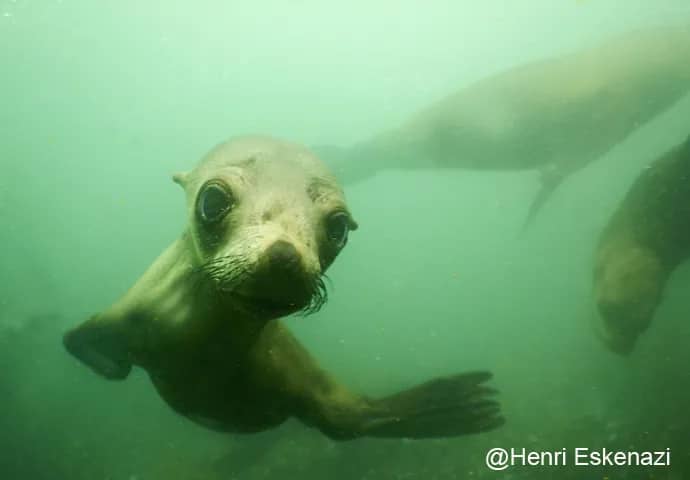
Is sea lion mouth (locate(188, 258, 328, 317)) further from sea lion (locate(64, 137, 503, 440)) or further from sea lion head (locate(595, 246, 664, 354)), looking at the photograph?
sea lion head (locate(595, 246, 664, 354))

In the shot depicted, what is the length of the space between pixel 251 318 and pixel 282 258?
790mm

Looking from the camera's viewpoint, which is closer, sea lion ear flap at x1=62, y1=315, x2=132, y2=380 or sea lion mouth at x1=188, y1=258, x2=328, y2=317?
sea lion mouth at x1=188, y1=258, x2=328, y2=317

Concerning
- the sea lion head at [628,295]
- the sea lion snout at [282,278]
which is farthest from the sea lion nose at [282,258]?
the sea lion head at [628,295]

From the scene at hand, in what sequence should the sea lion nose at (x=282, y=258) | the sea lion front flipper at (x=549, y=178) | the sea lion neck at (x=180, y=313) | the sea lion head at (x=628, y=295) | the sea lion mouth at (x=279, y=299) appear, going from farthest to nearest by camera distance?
the sea lion front flipper at (x=549, y=178)
the sea lion head at (x=628, y=295)
the sea lion neck at (x=180, y=313)
the sea lion mouth at (x=279, y=299)
the sea lion nose at (x=282, y=258)

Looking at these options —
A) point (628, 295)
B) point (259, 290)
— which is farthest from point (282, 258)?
point (628, 295)

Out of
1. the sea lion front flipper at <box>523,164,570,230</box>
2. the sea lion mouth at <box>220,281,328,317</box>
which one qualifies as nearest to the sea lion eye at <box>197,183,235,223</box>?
the sea lion mouth at <box>220,281,328,317</box>

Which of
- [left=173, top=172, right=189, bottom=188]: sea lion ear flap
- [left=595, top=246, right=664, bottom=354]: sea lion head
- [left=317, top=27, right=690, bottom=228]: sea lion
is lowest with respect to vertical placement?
[left=173, top=172, right=189, bottom=188]: sea lion ear flap

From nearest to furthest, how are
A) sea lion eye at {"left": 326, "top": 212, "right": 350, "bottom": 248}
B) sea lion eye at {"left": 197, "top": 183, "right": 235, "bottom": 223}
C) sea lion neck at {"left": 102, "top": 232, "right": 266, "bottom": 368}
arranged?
1. sea lion eye at {"left": 197, "top": 183, "right": 235, "bottom": 223}
2. sea lion eye at {"left": 326, "top": 212, "right": 350, "bottom": 248}
3. sea lion neck at {"left": 102, "top": 232, "right": 266, "bottom": 368}

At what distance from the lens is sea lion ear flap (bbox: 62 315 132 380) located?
10.6 ft

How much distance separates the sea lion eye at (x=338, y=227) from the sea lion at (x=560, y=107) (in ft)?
22.8

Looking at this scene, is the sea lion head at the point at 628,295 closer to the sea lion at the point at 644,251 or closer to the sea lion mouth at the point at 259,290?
the sea lion at the point at 644,251

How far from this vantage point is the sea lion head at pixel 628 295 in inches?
217

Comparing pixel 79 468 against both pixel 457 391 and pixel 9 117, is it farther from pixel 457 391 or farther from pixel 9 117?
pixel 9 117

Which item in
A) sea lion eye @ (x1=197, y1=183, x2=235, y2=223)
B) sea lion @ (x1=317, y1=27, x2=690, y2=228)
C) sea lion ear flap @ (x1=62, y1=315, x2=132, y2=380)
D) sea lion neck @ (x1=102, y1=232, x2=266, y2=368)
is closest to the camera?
sea lion eye @ (x1=197, y1=183, x2=235, y2=223)
